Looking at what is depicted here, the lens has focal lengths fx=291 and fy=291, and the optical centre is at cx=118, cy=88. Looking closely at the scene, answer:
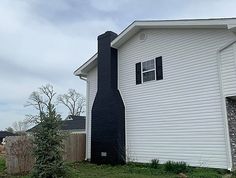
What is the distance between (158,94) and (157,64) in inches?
58.5

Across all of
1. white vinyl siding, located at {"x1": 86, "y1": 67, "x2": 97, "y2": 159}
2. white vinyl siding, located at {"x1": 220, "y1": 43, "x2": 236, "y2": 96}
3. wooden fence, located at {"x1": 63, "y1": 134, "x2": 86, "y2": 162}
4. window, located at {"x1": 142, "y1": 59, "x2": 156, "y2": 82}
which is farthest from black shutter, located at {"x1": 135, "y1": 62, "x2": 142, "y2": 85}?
wooden fence, located at {"x1": 63, "y1": 134, "x2": 86, "y2": 162}

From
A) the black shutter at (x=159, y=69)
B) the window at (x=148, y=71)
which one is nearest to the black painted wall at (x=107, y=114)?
the window at (x=148, y=71)

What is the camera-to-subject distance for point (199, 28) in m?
12.6

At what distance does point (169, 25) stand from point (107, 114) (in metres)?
5.72

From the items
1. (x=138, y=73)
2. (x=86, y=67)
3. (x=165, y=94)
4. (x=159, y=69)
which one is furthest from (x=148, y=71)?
(x=86, y=67)

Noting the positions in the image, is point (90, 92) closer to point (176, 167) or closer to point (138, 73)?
Answer: point (138, 73)

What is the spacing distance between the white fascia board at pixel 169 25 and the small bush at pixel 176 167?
577 cm

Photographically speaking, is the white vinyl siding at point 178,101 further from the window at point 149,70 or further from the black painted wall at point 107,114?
the black painted wall at point 107,114

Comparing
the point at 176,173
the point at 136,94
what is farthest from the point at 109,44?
the point at 176,173

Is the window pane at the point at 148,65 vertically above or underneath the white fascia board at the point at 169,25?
underneath

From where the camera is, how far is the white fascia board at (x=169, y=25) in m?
11.4

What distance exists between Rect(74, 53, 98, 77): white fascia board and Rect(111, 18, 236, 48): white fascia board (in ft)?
6.10

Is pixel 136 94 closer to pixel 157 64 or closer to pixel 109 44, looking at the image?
pixel 157 64

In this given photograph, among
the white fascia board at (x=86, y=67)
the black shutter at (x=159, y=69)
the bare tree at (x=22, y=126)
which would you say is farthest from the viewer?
the white fascia board at (x=86, y=67)
